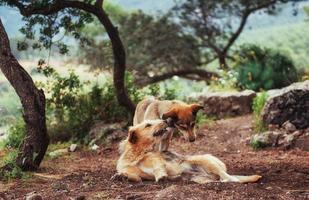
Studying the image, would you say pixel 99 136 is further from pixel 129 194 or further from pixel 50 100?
pixel 129 194

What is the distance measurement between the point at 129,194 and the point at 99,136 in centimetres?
688

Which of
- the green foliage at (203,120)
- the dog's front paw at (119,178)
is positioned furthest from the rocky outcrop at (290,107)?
the dog's front paw at (119,178)

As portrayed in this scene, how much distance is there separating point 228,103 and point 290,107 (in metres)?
4.03

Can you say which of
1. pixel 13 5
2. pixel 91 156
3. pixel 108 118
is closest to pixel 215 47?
pixel 108 118

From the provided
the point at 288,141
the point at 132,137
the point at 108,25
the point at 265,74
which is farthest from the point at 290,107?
the point at 265,74

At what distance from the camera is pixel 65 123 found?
13727 millimetres

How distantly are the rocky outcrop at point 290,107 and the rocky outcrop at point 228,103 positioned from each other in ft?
11.1

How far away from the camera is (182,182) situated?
684 cm

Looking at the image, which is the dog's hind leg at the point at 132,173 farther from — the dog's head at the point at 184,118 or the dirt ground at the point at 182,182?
the dog's head at the point at 184,118

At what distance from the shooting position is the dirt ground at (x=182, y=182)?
6.10 metres

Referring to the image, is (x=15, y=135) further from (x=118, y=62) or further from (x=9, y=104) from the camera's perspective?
(x=118, y=62)

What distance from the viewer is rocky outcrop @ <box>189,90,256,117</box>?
50.9 ft

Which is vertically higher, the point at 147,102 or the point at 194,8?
the point at 194,8

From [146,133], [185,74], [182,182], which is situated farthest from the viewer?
[185,74]
